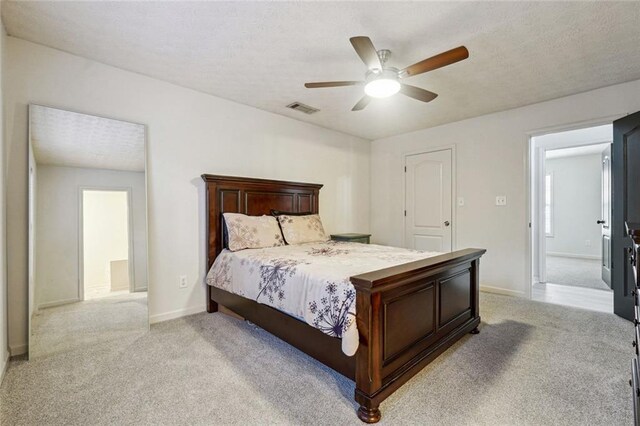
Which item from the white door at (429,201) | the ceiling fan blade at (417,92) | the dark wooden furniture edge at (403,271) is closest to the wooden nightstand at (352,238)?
the white door at (429,201)

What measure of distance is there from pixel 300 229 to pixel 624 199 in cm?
326

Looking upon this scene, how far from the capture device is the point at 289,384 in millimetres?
1871

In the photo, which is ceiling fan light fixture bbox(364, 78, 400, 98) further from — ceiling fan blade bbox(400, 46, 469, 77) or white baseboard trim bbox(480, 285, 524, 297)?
white baseboard trim bbox(480, 285, 524, 297)

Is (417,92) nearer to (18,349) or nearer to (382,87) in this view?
(382,87)

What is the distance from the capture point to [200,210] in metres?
3.23

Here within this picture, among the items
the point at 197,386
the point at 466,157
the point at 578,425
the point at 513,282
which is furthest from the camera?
the point at 466,157

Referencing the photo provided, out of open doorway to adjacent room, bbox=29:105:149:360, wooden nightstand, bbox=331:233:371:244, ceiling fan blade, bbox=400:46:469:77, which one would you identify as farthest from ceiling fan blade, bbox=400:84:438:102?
open doorway to adjacent room, bbox=29:105:149:360

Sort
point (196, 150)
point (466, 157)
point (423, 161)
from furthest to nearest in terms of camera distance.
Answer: point (423, 161), point (466, 157), point (196, 150)

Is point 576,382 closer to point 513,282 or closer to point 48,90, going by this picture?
point 513,282

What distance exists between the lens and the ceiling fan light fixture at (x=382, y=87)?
2303mm

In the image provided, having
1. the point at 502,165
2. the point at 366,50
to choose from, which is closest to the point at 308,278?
the point at 366,50

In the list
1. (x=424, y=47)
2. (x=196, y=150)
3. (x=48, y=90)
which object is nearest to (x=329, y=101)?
(x=424, y=47)

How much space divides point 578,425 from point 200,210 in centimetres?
327

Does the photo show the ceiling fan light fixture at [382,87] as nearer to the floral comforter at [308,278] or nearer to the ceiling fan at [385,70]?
the ceiling fan at [385,70]
